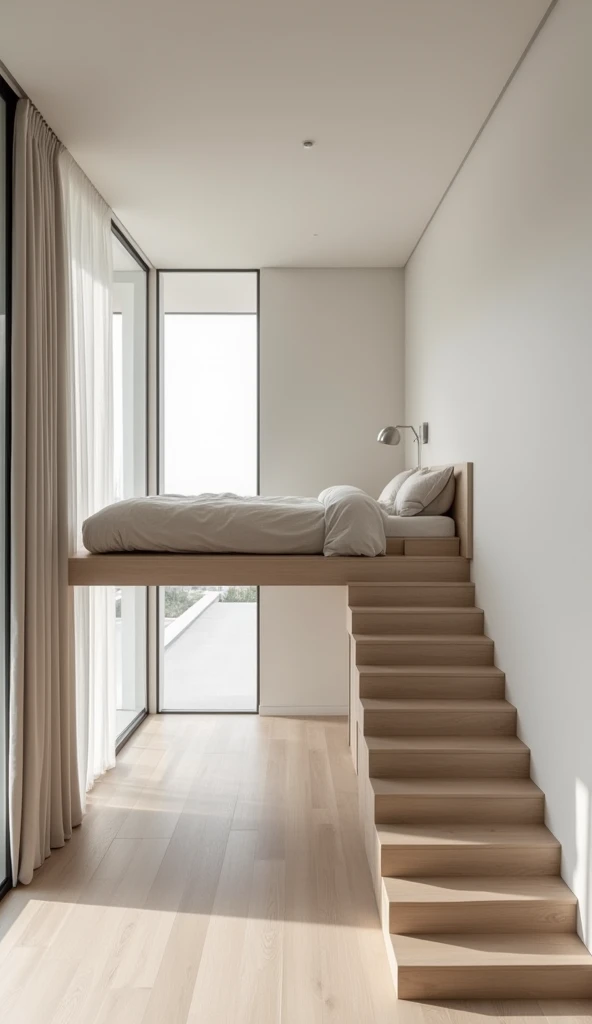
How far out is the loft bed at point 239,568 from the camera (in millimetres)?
3414

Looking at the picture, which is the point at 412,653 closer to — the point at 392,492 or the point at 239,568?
the point at 239,568

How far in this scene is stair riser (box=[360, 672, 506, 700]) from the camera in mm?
3104

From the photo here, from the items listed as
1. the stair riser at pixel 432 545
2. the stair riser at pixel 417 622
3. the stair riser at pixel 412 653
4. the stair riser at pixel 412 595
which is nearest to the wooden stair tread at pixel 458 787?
the stair riser at pixel 412 653

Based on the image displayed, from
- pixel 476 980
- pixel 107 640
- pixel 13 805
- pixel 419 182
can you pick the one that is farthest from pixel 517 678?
pixel 419 182

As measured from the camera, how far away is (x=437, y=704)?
3.06 m

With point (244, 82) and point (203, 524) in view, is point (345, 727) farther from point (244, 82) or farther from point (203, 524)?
point (244, 82)

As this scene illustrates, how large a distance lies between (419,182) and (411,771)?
270 centimetres

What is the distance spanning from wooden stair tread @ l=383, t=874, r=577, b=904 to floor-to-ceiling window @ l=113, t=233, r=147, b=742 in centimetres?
252

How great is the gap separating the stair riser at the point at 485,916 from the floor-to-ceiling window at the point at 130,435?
2.59 m

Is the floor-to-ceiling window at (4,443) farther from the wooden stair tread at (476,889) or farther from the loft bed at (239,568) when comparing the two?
the wooden stair tread at (476,889)

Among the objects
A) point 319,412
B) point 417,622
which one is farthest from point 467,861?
point 319,412

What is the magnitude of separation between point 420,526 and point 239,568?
91 centimetres

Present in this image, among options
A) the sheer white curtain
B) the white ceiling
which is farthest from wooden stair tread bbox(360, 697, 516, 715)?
the white ceiling

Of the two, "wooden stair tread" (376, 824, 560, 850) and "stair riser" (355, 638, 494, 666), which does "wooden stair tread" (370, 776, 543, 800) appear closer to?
"wooden stair tread" (376, 824, 560, 850)
